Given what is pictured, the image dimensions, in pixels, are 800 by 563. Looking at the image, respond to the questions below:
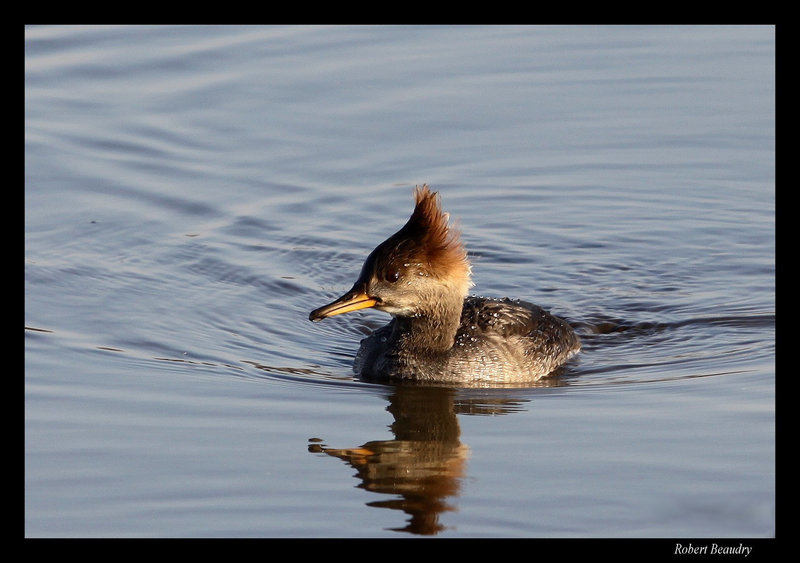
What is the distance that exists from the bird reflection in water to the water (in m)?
0.03

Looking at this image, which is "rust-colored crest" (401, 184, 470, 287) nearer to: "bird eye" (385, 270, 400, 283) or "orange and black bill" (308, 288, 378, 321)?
"bird eye" (385, 270, 400, 283)

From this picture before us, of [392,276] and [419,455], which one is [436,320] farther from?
[419,455]

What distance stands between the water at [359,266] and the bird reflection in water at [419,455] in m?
0.03

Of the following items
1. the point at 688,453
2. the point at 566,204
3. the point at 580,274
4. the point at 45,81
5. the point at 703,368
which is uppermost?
the point at 45,81

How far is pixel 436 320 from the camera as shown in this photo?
11.8 m

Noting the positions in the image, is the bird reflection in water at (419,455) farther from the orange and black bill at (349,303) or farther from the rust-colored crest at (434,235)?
the rust-colored crest at (434,235)

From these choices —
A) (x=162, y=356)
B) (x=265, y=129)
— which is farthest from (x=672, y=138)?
(x=162, y=356)

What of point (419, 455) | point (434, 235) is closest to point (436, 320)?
point (434, 235)

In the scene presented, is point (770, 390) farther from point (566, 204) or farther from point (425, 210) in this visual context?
point (566, 204)

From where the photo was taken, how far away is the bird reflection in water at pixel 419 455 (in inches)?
347

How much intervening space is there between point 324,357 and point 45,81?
820 centimetres

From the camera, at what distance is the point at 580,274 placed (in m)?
→ 14.5

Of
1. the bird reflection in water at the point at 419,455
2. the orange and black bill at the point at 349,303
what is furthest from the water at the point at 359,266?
the orange and black bill at the point at 349,303

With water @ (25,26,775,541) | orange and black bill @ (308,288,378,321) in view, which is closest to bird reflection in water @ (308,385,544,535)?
water @ (25,26,775,541)
